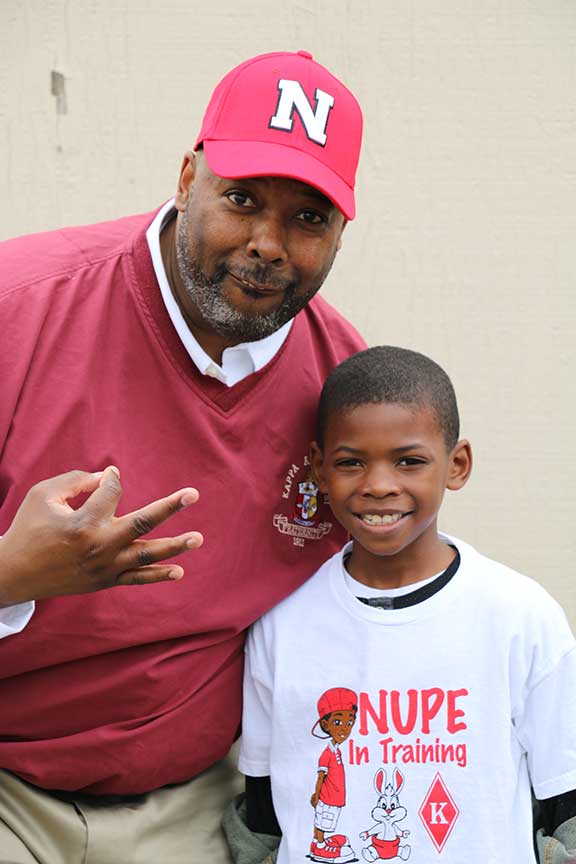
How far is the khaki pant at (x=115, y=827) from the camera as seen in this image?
2.18 metres

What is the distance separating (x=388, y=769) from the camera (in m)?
2.16

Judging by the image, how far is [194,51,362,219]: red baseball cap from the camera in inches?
84.5

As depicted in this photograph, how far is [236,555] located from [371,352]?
488 millimetres

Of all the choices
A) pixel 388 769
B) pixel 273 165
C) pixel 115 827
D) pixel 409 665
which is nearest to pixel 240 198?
pixel 273 165

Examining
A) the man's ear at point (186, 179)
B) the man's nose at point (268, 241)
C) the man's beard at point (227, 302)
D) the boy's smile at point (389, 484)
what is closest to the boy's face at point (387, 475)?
the boy's smile at point (389, 484)

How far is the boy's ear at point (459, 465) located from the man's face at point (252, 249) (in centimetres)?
43

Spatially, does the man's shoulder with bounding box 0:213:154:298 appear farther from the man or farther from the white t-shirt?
the white t-shirt

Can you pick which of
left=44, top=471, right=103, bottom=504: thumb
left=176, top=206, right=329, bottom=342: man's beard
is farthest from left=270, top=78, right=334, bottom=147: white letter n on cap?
left=44, top=471, right=103, bottom=504: thumb

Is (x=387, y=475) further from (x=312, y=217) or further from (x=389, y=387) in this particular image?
(x=312, y=217)

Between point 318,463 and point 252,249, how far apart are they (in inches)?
18.5

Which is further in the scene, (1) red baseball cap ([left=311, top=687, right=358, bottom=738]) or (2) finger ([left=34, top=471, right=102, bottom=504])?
(1) red baseball cap ([left=311, top=687, right=358, bottom=738])

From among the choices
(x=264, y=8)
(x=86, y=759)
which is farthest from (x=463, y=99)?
(x=86, y=759)

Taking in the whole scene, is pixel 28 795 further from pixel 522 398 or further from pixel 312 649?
pixel 522 398

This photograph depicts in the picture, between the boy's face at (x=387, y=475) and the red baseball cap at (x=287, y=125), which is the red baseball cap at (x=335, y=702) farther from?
the red baseball cap at (x=287, y=125)
